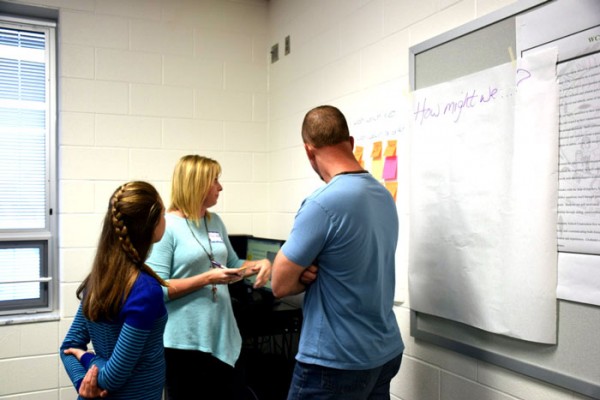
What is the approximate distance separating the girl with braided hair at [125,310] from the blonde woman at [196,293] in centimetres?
43

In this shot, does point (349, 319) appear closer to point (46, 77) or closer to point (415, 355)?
point (415, 355)

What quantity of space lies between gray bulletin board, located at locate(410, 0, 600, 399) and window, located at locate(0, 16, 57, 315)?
7.26 ft

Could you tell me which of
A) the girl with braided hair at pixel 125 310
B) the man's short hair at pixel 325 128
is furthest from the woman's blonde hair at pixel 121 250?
the man's short hair at pixel 325 128

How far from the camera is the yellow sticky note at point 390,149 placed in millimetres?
2012

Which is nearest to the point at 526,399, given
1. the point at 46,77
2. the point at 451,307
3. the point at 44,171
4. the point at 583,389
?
the point at 583,389

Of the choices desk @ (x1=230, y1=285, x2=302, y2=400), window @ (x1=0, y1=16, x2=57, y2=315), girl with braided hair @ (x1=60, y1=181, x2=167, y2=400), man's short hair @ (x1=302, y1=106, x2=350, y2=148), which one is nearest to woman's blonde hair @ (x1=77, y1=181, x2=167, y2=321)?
girl with braided hair @ (x1=60, y1=181, x2=167, y2=400)

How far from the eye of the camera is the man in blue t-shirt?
1332 mm

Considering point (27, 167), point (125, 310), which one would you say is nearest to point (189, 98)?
point (27, 167)

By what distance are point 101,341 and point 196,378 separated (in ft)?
2.13

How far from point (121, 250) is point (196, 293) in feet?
2.02

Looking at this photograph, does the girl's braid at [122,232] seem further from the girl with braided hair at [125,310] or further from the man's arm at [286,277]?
the man's arm at [286,277]

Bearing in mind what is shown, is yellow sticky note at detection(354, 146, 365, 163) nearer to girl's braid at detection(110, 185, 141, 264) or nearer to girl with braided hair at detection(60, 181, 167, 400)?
girl with braided hair at detection(60, 181, 167, 400)

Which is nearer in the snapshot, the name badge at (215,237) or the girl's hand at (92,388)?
the girl's hand at (92,388)

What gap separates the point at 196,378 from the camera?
6.38 feet
